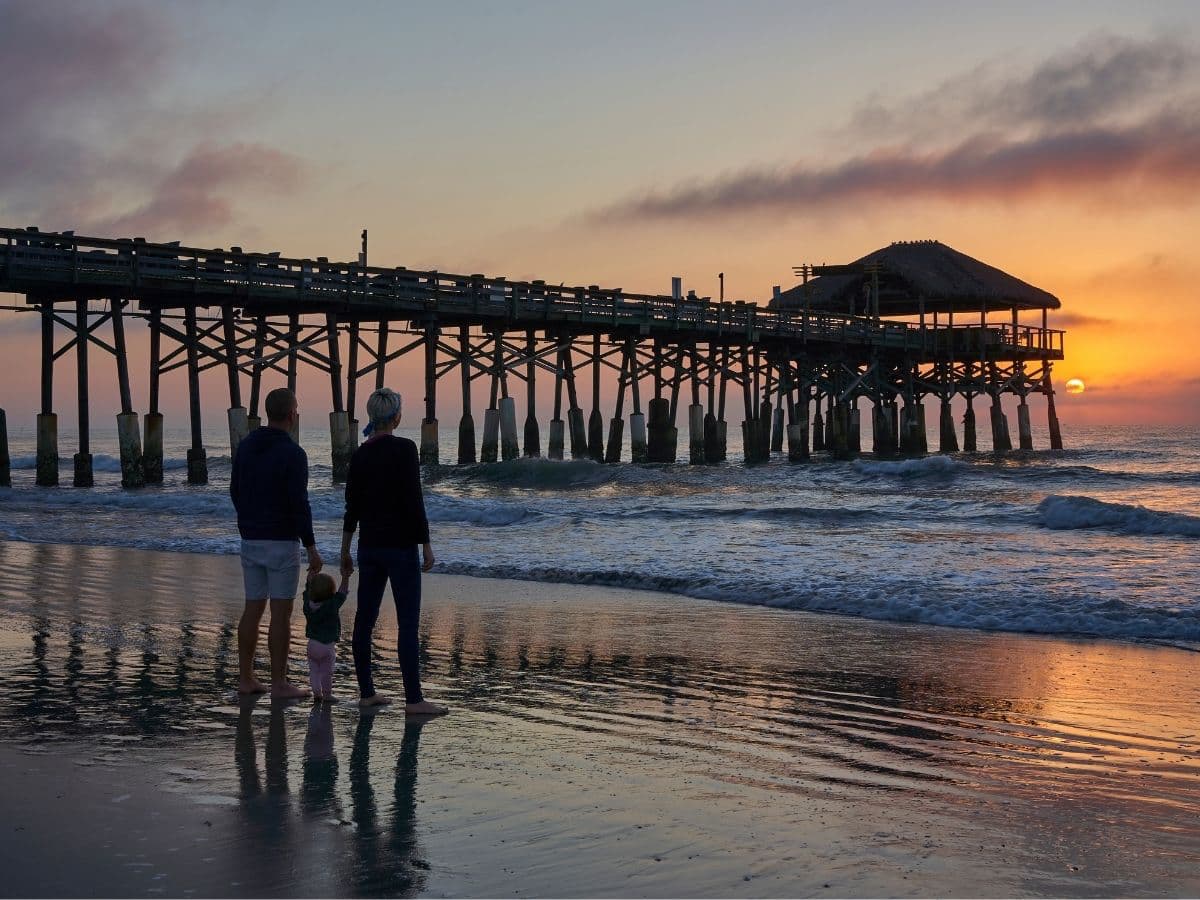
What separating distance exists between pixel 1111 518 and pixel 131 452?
18251mm

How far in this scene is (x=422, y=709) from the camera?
6.21m

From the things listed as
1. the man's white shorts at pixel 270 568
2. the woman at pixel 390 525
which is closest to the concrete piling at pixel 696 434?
the man's white shorts at pixel 270 568

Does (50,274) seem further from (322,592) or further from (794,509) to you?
(322,592)

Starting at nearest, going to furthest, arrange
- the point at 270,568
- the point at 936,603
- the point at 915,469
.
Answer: the point at 270,568, the point at 936,603, the point at 915,469

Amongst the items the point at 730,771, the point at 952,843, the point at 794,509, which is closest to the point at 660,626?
the point at 730,771

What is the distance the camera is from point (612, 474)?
33.2 meters

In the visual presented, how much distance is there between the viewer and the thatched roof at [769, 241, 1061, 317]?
158 ft

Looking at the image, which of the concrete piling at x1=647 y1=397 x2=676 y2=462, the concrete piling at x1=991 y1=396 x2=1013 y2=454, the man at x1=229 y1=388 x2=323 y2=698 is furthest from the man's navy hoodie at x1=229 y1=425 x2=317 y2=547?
the concrete piling at x1=991 y1=396 x2=1013 y2=454

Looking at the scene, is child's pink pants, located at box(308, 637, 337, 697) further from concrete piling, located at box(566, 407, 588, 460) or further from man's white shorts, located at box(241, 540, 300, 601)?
concrete piling, located at box(566, 407, 588, 460)

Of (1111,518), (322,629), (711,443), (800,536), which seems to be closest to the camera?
(322,629)

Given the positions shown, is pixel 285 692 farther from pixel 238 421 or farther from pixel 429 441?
pixel 429 441

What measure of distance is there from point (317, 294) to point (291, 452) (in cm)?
2145

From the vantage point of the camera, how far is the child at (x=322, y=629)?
6.34 metres

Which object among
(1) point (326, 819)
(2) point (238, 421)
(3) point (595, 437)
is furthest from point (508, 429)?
(1) point (326, 819)
